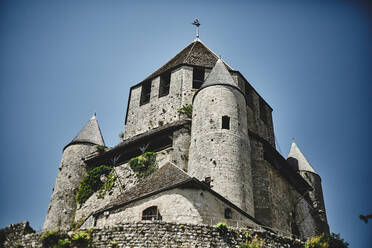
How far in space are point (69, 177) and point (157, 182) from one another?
8927 millimetres

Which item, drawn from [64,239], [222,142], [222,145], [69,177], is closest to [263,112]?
[222,142]

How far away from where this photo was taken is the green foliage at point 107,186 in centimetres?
2170

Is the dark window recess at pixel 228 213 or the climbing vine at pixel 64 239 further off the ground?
the dark window recess at pixel 228 213

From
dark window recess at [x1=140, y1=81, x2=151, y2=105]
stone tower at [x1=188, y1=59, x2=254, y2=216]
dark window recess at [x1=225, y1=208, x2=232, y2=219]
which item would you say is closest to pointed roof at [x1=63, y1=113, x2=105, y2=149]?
dark window recess at [x1=140, y1=81, x2=151, y2=105]

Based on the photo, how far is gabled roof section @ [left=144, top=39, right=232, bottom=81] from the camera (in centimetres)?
2678

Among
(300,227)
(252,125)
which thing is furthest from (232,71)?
(300,227)

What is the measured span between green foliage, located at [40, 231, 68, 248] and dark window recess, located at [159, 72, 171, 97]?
1435cm

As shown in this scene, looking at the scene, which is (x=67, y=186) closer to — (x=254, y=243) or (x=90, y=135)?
(x=90, y=135)

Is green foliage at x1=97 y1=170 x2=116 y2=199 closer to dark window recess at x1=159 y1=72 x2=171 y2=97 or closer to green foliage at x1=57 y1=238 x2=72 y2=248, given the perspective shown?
dark window recess at x1=159 y1=72 x2=171 y2=97

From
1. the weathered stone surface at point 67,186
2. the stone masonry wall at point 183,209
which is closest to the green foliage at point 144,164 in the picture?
the weathered stone surface at point 67,186

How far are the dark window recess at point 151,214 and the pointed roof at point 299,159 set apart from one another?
16.2 metres

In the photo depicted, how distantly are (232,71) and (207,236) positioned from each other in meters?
14.1

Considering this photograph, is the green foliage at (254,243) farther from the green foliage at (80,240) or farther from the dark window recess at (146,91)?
the dark window recess at (146,91)

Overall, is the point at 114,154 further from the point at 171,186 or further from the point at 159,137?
the point at 171,186
